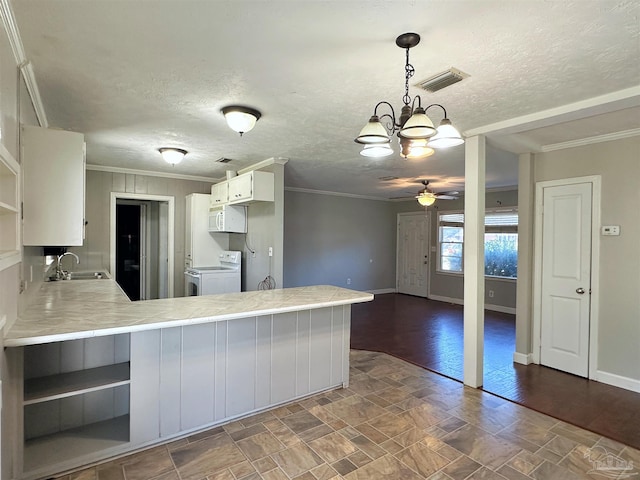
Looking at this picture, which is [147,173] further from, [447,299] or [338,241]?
[447,299]

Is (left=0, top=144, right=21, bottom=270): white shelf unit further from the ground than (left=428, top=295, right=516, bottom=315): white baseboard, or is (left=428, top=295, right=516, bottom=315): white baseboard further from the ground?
(left=0, top=144, right=21, bottom=270): white shelf unit

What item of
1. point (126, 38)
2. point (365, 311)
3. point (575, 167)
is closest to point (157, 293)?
point (365, 311)

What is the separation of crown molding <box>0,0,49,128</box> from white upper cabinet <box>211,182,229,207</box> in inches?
96.3

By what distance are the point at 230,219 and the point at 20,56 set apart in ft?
10.9

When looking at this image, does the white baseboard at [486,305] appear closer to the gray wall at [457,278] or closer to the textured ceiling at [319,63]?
the gray wall at [457,278]

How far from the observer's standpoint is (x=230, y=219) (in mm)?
5191

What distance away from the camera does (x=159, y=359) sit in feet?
7.30

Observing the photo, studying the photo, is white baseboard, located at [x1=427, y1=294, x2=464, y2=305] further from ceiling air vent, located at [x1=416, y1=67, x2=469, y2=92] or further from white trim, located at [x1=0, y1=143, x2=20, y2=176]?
white trim, located at [x1=0, y1=143, x2=20, y2=176]

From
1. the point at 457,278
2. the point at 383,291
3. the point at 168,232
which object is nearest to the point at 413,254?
the point at 383,291

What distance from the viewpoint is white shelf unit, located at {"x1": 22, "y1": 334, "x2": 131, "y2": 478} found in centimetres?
198

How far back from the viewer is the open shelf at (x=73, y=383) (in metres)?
1.93

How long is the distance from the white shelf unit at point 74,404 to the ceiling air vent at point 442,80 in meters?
2.60

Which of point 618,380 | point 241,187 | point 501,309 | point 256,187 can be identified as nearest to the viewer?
point 618,380

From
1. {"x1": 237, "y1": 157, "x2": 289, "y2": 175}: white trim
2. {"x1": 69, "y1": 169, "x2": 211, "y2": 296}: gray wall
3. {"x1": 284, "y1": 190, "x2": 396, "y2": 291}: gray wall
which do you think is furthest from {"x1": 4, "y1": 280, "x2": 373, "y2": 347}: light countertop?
{"x1": 284, "y1": 190, "x2": 396, "y2": 291}: gray wall
